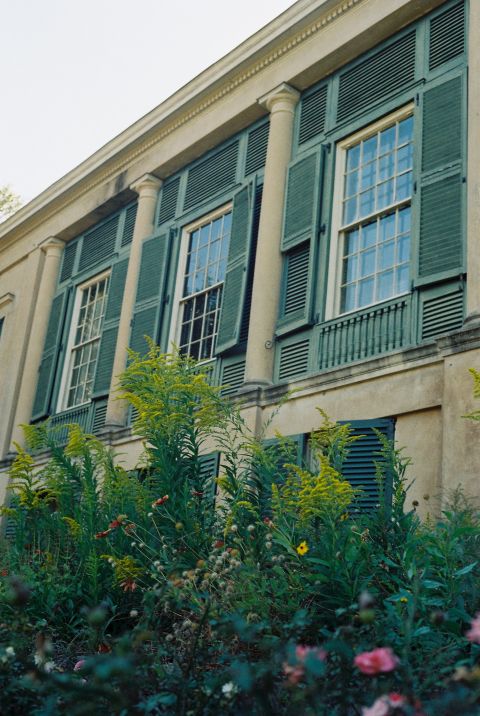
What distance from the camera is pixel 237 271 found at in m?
12.6

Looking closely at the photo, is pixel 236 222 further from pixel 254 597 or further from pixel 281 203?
pixel 254 597

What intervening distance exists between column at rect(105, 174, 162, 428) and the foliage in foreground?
202 inches

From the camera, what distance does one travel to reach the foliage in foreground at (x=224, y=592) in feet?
10.8

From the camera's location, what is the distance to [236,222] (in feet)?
42.8

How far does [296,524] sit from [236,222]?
25.9 ft

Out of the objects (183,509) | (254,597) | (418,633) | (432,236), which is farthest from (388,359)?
(418,633)

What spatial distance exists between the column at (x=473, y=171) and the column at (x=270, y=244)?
3193mm

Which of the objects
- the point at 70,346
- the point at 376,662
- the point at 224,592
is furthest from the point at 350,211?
the point at 376,662

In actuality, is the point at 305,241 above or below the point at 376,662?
above

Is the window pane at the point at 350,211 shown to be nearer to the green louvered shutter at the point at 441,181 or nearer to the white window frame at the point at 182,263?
the green louvered shutter at the point at 441,181

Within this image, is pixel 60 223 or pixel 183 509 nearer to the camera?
pixel 183 509

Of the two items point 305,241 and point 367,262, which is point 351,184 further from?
point 367,262

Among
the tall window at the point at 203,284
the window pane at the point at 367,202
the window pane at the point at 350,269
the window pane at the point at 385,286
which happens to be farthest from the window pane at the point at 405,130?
the tall window at the point at 203,284

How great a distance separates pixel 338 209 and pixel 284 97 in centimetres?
239
